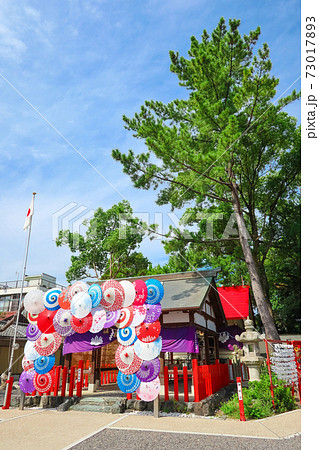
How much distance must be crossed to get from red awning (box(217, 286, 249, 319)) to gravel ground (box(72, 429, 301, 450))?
1228cm

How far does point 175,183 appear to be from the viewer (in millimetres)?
16500

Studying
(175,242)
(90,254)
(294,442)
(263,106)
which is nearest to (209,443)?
(294,442)

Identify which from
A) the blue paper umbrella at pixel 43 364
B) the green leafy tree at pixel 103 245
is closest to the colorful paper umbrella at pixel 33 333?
the blue paper umbrella at pixel 43 364

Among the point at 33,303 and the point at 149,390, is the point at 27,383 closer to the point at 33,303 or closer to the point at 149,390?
the point at 33,303

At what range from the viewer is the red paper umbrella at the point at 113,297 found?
916cm

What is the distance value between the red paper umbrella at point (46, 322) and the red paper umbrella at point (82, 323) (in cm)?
89

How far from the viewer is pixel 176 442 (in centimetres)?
570

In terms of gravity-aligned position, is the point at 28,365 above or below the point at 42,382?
above

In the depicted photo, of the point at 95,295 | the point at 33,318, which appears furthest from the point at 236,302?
the point at 33,318

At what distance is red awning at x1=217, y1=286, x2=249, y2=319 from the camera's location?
61.3 ft

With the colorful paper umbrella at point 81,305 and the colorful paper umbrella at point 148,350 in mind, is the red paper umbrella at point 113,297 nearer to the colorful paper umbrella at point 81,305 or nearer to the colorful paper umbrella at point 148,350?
the colorful paper umbrella at point 81,305

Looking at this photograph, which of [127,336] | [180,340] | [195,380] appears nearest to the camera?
[195,380]

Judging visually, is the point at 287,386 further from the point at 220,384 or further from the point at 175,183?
the point at 175,183

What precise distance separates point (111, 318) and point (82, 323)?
0.95 m
